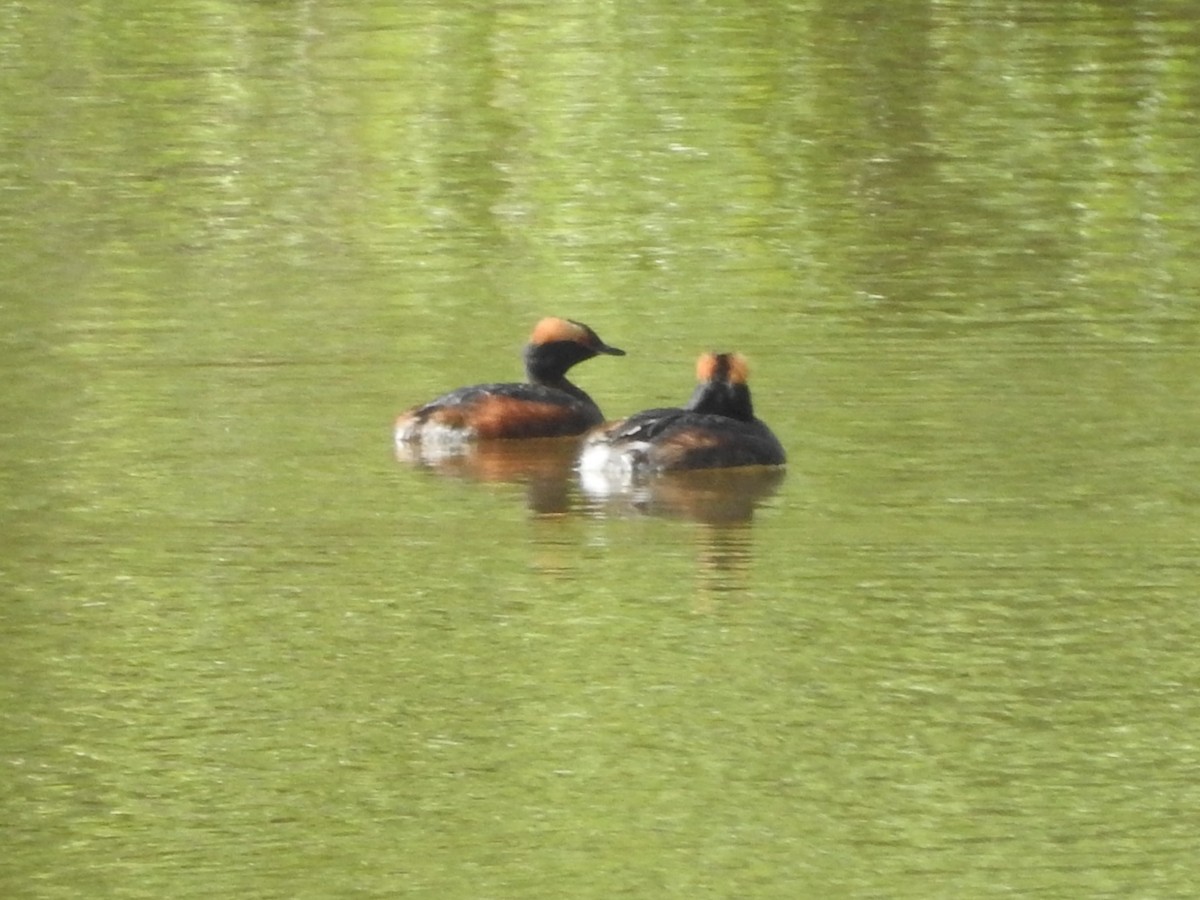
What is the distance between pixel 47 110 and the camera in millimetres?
23938

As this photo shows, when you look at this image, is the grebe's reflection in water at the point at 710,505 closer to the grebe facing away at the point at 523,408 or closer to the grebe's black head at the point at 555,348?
the grebe facing away at the point at 523,408

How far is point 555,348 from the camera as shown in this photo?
46.9ft

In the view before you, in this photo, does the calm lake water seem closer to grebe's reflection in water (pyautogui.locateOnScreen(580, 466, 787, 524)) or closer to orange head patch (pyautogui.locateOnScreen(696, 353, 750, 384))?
grebe's reflection in water (pyautogui.locateOnScreen(580, 466, 787, 524))

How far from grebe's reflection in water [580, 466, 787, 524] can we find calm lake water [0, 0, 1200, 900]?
3 centimetres

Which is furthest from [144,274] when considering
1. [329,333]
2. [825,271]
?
[825,271]

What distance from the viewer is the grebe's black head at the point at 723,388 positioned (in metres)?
13.0

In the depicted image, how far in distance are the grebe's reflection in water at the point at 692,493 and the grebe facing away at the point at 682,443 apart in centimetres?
4

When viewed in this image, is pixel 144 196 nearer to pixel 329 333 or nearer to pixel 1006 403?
pixel 329 333

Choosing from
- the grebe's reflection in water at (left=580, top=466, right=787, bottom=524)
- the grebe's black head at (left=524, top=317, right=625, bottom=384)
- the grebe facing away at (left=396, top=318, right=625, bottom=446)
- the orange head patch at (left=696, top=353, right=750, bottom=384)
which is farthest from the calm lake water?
the orange head patch at (left=696, top=353, right=750, bottom=384)

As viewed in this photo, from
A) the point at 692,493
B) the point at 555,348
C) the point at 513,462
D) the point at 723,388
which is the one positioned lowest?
the point at 513,462

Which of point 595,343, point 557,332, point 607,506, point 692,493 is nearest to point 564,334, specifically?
point 557,332

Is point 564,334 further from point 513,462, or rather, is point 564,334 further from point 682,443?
point 682,443

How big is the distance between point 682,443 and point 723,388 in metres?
0.37

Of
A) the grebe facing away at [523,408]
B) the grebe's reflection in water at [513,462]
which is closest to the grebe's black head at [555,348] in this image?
the grebe facing away at [523,408]
